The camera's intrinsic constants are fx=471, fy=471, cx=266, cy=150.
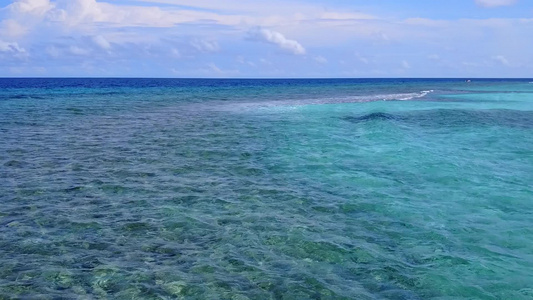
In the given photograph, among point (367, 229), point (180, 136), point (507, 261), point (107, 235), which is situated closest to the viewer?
point (507, 261)

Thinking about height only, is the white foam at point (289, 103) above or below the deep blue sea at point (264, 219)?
above

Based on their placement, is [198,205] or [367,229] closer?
[367,229]

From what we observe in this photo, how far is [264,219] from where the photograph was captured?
1334 centimetres

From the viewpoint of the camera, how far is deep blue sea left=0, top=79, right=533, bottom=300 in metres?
9.54

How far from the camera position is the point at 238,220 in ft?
43.4

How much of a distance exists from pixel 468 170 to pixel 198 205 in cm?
1166

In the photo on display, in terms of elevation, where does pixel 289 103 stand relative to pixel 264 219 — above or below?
above

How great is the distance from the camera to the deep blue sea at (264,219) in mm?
9539

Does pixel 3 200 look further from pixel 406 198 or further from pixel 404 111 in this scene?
pixel 404 111

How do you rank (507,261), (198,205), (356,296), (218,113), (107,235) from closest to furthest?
(356,296)
(507,261)
(107,235)
(198,205)
(218,113)

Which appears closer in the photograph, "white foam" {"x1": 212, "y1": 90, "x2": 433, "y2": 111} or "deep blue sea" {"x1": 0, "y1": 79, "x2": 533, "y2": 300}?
"deep blue sea" {"x1": 0, "y1": 79, "x2": 533, "y2": 300}

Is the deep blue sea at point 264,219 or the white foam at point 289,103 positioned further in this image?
the white foam at point 289,103

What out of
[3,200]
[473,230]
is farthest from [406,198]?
[3,200]

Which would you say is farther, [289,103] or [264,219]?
[289,103]
